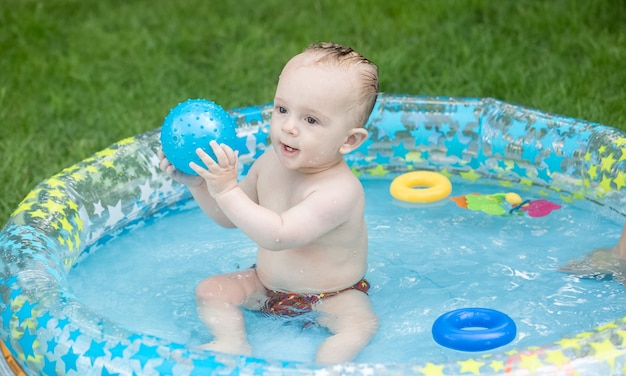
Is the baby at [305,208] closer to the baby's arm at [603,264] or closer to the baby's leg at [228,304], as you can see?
the baby's leg at [228,304]

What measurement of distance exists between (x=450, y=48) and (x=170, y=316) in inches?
107

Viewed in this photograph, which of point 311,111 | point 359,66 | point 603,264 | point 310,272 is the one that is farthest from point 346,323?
point 603,264

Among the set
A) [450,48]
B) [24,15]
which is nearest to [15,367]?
[450,48]

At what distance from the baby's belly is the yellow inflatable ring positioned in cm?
86

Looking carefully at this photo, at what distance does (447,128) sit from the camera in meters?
3.96

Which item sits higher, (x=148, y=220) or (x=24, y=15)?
(x=24, y=15)

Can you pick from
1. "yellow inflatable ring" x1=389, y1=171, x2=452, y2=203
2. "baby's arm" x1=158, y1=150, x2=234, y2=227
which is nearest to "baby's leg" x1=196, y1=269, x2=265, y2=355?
"baby's arm" x1=158, y1=150, x2=234, y2=227

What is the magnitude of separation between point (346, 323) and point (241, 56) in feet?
9.27

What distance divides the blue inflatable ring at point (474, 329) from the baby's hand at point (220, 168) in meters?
0.70

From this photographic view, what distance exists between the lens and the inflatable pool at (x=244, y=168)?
2.28 meters

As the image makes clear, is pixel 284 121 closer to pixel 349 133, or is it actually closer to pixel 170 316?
pixel 349 133

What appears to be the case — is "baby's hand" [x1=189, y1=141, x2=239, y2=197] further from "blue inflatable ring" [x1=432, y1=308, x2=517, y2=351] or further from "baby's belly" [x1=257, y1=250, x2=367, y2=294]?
"blue inflatable ring" [x1=432, y1=308, x2=517, y2=351]

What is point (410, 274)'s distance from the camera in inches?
127

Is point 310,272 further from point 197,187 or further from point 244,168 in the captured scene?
point 244,168
